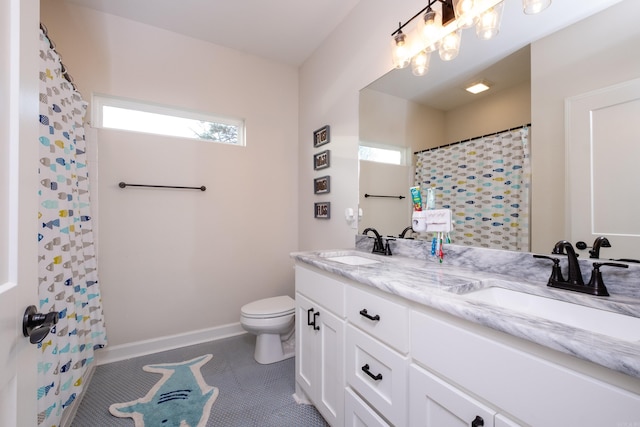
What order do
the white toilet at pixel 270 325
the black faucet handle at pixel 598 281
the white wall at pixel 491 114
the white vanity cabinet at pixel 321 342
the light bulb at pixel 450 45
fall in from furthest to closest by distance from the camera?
the white toilet at pixel 270 325 → the light bulb at pixel 450 45 → the white vanity cabinet at pixel 321 342 → the white wall at pixel 491 114 → the black faucet handle at pixel 598 281

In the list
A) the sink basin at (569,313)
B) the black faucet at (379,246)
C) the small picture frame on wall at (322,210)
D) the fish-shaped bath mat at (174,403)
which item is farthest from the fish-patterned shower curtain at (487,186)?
the fish-shaped bath mat at (174,403)

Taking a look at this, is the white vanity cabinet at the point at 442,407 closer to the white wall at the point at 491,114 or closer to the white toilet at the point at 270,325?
the white wall at the point at 491,114

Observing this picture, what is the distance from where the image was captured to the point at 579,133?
0.94 m

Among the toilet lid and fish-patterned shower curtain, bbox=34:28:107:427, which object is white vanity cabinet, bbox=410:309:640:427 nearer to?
the toilet lid

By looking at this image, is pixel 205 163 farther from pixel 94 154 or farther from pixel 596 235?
pixel 596 235

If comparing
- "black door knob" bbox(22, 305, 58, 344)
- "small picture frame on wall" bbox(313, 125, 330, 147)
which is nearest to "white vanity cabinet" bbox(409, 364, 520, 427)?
"black door knob" bbox(22, 305, 58, 344)

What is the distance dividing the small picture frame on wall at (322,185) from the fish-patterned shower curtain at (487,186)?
91cm

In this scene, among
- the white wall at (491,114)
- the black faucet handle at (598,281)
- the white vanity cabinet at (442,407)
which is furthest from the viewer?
the white wall at (491,114)

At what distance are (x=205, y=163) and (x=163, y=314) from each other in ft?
4.28

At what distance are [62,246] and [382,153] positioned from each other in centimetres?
183

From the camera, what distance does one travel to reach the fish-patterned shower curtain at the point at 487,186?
3.62 ft

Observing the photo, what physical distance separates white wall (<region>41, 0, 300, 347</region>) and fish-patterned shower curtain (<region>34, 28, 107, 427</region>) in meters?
0.31

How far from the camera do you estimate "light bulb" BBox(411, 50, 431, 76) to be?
148 centimetres

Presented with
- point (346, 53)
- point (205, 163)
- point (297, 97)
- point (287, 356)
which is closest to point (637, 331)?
point (287, 356)
